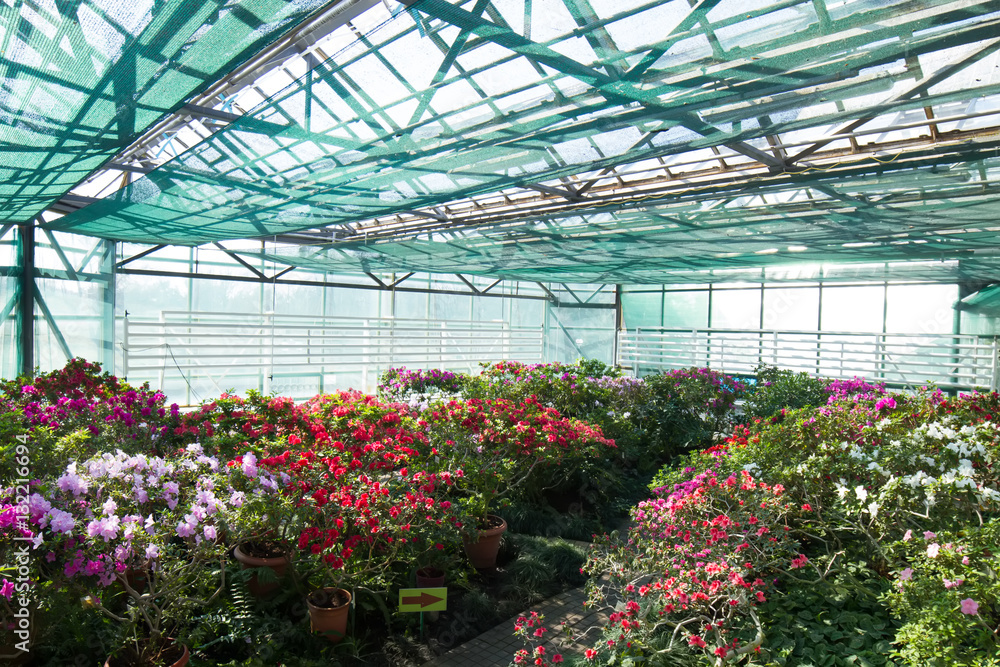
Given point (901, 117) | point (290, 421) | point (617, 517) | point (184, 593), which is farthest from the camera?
point (617, 517)

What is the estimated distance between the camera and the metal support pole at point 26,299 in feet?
18.0

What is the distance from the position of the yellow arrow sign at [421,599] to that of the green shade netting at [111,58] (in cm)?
220

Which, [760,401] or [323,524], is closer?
[323,524]

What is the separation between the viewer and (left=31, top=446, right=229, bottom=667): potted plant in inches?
78.3

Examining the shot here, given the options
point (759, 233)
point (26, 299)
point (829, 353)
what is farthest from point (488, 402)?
point (829, 353)

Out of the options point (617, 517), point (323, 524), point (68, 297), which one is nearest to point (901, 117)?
point (617, 517)

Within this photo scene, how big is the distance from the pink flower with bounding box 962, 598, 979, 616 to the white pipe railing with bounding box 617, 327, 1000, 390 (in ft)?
25.4

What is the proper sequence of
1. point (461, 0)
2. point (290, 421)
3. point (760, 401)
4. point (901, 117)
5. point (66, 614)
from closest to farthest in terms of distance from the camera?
point (461, 0)
point (66, 614)
point (901, 117)
point (290, 421)
point (760, 401)

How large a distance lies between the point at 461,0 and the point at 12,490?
7.23 ft

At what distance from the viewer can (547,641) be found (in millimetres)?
2914

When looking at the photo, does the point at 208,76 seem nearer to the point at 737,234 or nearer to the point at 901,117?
the point at 901,117

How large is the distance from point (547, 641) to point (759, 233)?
4.43 metres

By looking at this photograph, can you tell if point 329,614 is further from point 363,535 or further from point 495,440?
point 495,440

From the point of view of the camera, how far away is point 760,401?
6.87 meters
